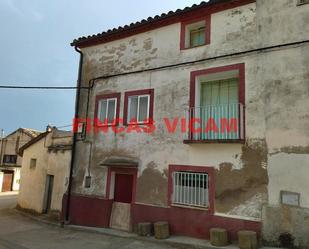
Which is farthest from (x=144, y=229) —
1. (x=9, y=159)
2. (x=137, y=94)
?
(x=9, y=159)

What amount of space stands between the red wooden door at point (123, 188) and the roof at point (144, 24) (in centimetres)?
572

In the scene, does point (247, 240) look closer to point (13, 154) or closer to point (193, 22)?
point (193, 22)

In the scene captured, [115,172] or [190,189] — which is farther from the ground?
[115,172]

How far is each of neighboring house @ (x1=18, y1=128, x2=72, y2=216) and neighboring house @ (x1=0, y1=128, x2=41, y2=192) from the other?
15.9 metres

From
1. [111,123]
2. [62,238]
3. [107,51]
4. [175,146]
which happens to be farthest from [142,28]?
[62,238]

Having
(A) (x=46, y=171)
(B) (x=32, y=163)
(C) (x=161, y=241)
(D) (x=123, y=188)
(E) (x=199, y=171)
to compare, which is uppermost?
(B) (x=32, y=163)

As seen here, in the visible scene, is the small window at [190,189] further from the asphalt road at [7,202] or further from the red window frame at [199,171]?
the asphalt road at [7,202]

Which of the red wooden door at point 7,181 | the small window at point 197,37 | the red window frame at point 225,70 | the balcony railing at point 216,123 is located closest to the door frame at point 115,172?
the balcony railing at point 216,123

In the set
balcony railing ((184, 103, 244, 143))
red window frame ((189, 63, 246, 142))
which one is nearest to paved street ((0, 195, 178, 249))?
balcony railing ((184, 103, 244, 143))

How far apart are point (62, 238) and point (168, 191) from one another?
3.98 metres

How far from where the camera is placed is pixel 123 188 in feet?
38.0

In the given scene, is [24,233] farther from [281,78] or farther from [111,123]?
[281,78]

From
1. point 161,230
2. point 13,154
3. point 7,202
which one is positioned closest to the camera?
point 161,230

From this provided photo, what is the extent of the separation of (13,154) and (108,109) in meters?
29.8
